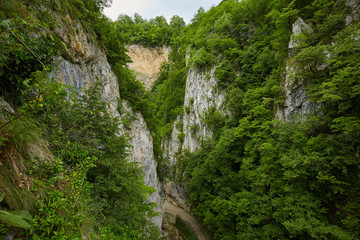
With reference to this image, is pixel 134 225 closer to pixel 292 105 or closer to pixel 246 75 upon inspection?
pixel 292 105

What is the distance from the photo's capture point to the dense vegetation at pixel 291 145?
6211 millimetres

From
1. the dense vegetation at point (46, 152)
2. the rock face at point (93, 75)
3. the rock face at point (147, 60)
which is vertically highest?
the rock face at point (147, 60)

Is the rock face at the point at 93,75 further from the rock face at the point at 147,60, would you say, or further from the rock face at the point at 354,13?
the rock face at the point at 147,60

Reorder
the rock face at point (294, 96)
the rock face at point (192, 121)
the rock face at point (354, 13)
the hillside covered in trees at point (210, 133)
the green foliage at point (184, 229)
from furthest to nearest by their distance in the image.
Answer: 1. the rock face at point (192, 121)
2. the green foliage at point (184, 229)
3. the rock face at point (294, 96)
4. the rock face at point (354, 13)
5. the hillside covered in trees at point (210, 133)

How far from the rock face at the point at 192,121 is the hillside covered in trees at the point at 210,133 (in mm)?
693

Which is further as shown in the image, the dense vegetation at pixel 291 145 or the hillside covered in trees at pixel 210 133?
the dense vegetation at pixel 291 145

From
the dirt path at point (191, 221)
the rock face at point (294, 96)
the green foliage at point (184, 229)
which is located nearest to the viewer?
the rock face at point (294, 96)

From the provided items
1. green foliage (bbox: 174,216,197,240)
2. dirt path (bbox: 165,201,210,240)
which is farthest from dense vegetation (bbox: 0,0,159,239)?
dirt path (bbox: 165,201,210,240)

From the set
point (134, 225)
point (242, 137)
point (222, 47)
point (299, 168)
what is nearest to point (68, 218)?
point (134, 225)

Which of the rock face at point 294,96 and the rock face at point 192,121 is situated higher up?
the rock face at point 192,121

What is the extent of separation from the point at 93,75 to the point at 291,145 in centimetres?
1116

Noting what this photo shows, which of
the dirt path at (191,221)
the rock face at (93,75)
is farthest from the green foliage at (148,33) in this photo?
the dirt path at (191,221)

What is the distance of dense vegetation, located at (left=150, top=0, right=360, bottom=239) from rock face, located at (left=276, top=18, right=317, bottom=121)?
0.32 metres

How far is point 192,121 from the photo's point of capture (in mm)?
20984
